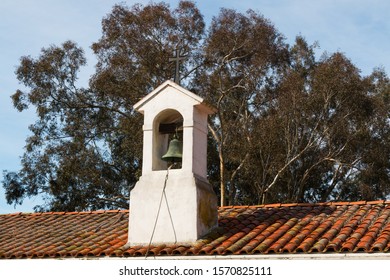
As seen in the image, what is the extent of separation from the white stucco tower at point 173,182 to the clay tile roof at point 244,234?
0.97 feet

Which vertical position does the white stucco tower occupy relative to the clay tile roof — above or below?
above

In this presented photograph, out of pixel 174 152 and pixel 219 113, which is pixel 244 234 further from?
pixel 219 113

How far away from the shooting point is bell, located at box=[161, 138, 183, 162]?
1191cm

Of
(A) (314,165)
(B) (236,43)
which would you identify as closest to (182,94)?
(B) (236,43)

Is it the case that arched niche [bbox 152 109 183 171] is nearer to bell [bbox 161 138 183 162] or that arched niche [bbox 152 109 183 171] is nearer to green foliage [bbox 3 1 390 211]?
bell [bbox 161 138 183 162]

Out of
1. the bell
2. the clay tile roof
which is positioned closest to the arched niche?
the bell

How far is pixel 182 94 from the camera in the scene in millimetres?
→ 12047

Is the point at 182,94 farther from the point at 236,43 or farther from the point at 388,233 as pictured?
the point at 236,43

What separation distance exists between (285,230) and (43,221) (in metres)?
5.97

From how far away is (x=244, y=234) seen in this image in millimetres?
11320

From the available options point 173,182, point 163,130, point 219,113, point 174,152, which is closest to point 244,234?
point 173,182

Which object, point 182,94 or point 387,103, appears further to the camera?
point 387,103

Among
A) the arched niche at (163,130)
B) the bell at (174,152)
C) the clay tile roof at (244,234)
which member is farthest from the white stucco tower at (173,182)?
the clay tile roof at (244,234)

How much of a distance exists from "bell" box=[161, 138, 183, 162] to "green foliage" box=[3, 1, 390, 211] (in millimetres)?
12825
